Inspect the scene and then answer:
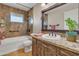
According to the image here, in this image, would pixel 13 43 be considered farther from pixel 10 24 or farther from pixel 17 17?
pixel 17 17

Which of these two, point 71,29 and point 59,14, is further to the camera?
point 59,14

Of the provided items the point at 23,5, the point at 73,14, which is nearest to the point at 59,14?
the point at 73,14

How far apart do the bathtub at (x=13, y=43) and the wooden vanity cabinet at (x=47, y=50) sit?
168mm

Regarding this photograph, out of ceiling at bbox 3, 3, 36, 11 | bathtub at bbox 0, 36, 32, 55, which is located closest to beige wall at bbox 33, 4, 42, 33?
ceiling at bbox 3, 3, 36, 11

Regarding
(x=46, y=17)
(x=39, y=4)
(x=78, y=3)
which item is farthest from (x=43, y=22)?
(x=78, y=3)

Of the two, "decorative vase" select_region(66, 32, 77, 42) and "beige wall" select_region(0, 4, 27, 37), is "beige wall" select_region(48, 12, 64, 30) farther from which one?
"beige wall" select_region(0, 4, 27, 37)

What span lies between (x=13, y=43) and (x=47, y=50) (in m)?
0.52

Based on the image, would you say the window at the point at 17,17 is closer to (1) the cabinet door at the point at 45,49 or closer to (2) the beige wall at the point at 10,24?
(2) the beige wall at the point at 10,24

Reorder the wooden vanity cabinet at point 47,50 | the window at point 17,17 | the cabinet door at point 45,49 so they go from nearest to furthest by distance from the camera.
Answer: the wooden vanity cabinet at point 47,50, the cabinet door at point 45,49, the window at point 17,17

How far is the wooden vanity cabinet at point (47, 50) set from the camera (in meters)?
0.99

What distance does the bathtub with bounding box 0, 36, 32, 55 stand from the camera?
127cm

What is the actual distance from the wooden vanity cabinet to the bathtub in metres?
0.17

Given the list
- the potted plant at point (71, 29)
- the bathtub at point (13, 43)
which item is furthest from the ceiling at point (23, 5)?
the potted plant at point (71, 29)

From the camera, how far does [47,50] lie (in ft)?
4.16
